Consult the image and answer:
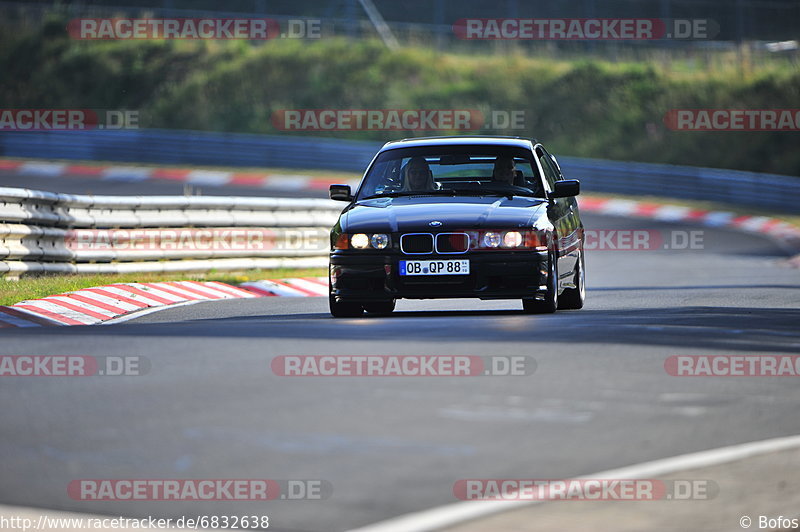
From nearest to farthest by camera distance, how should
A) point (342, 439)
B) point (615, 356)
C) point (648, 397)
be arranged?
point (342, 439) < point (648, 397) < point (615, 356)

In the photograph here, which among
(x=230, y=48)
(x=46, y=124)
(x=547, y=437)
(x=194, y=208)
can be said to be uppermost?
(x=230, y=48)

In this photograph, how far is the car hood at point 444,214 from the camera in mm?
11352

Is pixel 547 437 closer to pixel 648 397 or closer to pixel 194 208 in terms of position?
pixel 648 397

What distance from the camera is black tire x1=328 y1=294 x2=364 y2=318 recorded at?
11.7 m

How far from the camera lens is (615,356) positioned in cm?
849

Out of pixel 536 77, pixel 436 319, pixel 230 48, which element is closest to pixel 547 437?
pixel 436 319

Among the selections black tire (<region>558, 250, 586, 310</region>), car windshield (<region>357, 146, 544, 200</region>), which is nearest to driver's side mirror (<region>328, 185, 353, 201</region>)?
car windshield (<region>357, 146, 544, 200</region>)

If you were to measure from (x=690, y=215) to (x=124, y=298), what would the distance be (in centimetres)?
2066

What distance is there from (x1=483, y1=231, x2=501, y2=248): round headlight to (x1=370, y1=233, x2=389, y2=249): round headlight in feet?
2.55

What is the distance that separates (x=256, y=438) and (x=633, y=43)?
4159 centimetres

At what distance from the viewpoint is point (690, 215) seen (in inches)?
1264

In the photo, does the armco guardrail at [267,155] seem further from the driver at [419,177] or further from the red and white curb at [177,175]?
the driver at [419,177]

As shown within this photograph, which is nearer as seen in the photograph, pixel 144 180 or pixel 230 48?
pixel 144 180

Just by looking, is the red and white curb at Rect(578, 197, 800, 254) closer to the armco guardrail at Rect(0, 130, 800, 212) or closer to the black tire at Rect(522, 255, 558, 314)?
the armco guardrail at Rect(0, 130, 800, 212)
